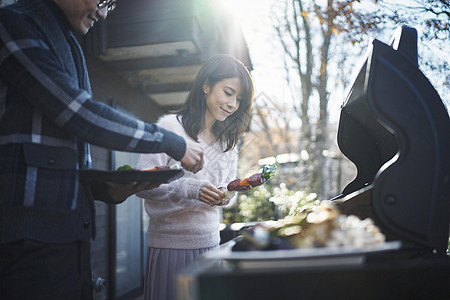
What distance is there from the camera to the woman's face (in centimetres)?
219

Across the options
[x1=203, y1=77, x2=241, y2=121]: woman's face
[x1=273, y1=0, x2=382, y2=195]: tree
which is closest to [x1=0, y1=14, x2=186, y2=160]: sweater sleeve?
[x1=203, y1=77, x2=241, y2=121]: woman's face

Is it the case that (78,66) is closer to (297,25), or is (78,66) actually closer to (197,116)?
(197,116)

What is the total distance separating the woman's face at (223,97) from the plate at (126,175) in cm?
91

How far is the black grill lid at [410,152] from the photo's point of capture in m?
1.19

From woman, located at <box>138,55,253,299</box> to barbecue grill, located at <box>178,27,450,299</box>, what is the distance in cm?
74

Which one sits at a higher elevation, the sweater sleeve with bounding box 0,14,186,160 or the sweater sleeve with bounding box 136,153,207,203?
the sweater sleeve with bounding box 0,14,186,160

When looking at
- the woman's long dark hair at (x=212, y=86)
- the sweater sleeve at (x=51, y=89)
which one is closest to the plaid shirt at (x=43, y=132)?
the sweater sleeve at (x=51, y=89)

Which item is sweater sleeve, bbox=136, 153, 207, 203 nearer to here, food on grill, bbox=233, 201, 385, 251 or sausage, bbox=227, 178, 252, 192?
sausage, bbox=227, 178, 252, 192

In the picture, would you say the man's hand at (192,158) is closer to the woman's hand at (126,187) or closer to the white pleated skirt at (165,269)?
the woman's hand at (126,187)

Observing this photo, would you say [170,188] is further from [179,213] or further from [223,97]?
[223,97]

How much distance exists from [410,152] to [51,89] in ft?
3.64

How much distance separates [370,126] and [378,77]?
52 cm

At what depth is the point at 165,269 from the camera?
1.96 meters

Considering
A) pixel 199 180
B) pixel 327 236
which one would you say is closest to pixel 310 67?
pixel 199 180
